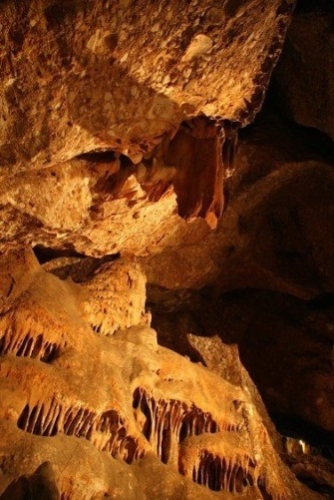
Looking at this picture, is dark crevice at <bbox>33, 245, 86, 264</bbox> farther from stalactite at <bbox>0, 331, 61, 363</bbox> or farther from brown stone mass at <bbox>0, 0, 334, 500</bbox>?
stalactite at <bbox>0, 331, 61, 363</bbox>

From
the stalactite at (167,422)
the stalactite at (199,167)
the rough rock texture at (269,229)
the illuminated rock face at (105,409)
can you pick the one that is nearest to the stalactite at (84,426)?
the illuminated rock face at (105,409)

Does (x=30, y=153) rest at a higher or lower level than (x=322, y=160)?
higher

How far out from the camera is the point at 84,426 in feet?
11.3

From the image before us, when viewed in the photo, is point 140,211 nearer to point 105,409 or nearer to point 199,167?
point 199,167

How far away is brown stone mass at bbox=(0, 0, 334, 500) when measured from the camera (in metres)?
2.69

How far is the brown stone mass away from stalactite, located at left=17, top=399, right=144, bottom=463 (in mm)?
12

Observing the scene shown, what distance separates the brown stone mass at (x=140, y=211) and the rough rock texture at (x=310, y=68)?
0.02 m

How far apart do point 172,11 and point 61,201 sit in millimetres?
1768

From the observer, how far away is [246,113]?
3.94 m

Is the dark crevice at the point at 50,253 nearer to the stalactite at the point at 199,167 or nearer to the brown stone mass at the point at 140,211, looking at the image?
the brown stone mass at the point at 140,211

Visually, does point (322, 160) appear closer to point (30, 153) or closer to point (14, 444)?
point (30, 153)

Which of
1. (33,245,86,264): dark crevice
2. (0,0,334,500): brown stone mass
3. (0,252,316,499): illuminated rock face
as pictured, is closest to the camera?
(0,0,334,500): brown stone mass

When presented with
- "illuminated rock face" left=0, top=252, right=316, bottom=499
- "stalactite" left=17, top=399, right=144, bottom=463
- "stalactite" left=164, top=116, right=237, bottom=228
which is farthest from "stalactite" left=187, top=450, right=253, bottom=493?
"stalactite" left=164, top=116, right=237, bottom=228

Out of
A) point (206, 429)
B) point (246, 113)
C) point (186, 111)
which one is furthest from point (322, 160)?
point (206, 429)
